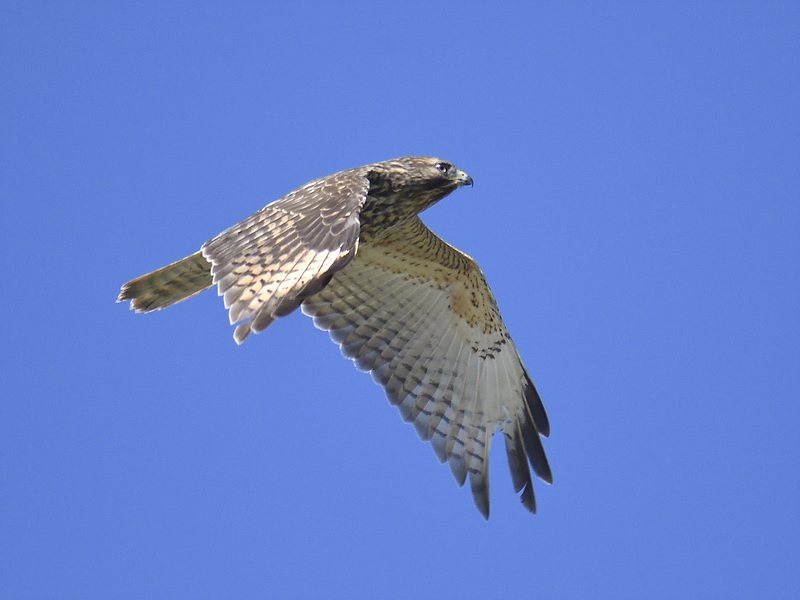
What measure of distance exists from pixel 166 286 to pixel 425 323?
2.35m

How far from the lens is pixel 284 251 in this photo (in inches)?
259

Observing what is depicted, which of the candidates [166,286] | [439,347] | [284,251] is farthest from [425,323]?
[284,251]

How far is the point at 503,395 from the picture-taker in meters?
9.20

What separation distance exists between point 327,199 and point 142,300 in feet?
6.72

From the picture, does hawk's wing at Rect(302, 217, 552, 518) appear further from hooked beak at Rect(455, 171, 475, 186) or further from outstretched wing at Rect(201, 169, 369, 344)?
outstretched wing at Rect(201, 169, 369, 344)

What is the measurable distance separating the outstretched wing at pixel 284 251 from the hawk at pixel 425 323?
55 centimetres

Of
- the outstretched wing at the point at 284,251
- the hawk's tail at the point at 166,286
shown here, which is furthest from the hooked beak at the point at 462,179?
the hawk's tail at the point at 166,286

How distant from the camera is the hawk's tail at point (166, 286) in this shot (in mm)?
8125

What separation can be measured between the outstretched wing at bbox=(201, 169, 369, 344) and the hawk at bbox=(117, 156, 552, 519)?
55cm

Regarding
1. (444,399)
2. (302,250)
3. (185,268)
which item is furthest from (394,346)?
(302,250)

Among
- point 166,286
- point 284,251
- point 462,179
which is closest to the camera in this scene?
point 284,251

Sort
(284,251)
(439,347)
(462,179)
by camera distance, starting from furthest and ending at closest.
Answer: (439,347)
(462,179)
(284,251)

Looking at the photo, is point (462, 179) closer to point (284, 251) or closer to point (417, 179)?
point (417, 179)

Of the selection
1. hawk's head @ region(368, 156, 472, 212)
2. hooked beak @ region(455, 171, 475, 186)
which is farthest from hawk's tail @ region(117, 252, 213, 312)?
hooked beak @ region(455, 171, 475, 186)
